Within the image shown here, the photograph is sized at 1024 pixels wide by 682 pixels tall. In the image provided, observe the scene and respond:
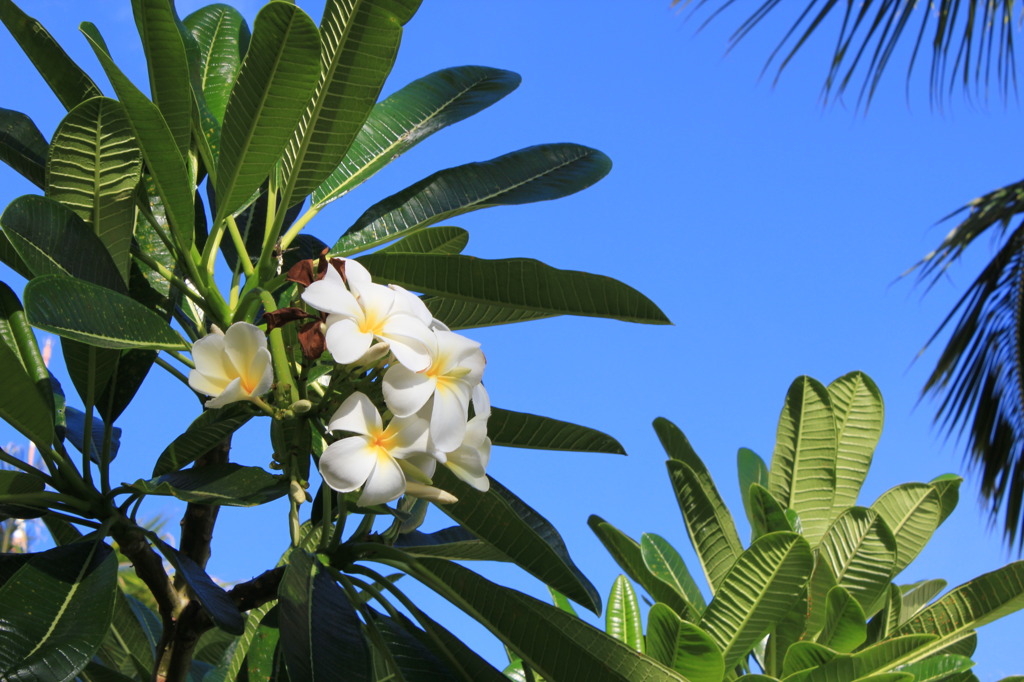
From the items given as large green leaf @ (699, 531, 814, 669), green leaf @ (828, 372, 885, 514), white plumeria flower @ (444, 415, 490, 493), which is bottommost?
large green leaf @ (699, 531, 814, 669)

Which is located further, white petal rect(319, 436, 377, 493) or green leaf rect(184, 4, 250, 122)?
green leaf rect(184, 4, 250, 122)

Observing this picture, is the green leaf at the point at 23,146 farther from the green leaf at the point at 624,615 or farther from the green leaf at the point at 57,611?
the green leaf at the point at 624,615

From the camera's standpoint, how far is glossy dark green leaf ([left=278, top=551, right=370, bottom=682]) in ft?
2.67

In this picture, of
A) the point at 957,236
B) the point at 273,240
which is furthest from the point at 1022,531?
the point at 273,240

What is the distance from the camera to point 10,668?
789mm

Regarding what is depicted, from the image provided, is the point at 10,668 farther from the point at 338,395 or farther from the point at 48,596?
the point at 338,395

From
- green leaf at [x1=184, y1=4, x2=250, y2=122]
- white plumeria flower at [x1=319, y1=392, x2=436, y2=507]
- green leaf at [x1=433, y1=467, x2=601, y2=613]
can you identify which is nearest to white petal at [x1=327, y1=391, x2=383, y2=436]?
white plumeria flower at [x1=319, y1=392, x2=436, y2=507]

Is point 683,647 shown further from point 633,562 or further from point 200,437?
point 200,437

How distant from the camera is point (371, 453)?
0.83 meters

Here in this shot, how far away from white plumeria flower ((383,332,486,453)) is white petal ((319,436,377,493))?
0.16ft

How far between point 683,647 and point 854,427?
51 cm

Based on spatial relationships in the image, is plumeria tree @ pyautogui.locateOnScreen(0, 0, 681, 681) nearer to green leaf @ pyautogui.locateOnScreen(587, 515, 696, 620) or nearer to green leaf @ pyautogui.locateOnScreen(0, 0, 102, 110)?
green leaf @ pyautogui.locateOnScreen(0, 0, 102, 110)

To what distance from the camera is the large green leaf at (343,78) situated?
3.22 ft

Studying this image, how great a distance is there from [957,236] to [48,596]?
678 cm
